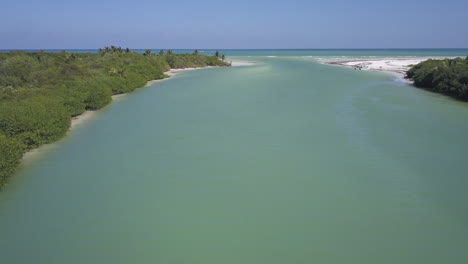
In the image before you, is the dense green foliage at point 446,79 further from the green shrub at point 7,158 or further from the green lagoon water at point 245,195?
the green shrub at point 7,158

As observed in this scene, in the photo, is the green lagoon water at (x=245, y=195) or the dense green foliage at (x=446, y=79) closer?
the green lagoon water at (x=245, y=195)

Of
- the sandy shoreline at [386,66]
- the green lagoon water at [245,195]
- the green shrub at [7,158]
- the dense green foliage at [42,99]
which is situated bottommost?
the green lagoon water at [245,195]

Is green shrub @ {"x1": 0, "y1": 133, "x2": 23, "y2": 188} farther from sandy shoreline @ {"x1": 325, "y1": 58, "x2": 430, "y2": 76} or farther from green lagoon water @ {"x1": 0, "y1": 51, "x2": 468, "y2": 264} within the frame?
sandy shoreline @ {"x1": 325, "y1": 58, "x2": 430, "y2": 76}

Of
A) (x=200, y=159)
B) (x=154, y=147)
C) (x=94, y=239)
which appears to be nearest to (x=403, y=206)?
(x=200, y=159)

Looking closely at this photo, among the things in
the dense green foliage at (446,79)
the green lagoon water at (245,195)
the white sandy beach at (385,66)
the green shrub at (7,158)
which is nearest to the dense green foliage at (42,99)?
the green shrub at (7,158)

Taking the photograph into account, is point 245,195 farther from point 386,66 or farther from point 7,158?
point 386,66

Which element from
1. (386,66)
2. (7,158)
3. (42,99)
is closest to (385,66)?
(386,66)

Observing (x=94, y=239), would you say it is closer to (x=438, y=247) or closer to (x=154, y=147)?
(x=154, y=147)
